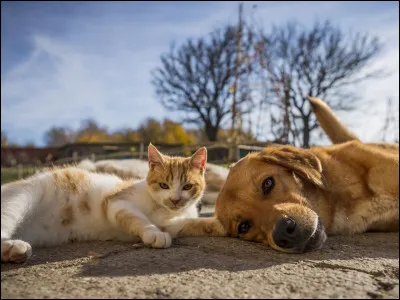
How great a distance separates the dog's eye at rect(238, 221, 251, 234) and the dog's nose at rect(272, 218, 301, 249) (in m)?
0.46

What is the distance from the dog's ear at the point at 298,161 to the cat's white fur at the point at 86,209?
65 cm

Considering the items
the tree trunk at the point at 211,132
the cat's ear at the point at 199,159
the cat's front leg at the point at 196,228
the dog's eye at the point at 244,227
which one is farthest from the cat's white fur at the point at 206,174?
the tree trunk at the point at 211,132

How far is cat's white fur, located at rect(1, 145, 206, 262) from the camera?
2586 millimetres

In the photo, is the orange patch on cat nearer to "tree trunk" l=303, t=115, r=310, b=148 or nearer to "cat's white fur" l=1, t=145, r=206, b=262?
"cat's white fur" l=1, t=145, r=206, b=262

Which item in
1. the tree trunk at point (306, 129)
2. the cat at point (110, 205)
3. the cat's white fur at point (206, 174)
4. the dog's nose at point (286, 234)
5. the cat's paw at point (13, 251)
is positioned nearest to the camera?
the cat's paw at point (13, 251)

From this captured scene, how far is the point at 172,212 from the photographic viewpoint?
11.0 feet

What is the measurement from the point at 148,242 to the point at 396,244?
179 centimetres

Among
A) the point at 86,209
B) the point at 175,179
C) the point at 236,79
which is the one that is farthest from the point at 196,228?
Result: the point at 236,79

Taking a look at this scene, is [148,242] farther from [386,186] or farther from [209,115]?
[209,115]

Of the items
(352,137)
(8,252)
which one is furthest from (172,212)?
(352,137)

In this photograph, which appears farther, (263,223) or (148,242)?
(263,223)

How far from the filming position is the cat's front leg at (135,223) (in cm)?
254

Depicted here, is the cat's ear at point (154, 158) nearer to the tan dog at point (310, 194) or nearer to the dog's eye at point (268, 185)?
the tan dog at point (310, 194)

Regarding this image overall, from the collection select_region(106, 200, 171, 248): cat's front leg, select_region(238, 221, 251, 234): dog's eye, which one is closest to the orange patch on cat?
select_region(106, 200, 171, 248): cat's front leg
